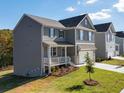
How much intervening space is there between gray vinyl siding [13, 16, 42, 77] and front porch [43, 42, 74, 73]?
1213 millimetres

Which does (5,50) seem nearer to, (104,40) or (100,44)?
(100,44)

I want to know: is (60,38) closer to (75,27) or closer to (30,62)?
(75,27)

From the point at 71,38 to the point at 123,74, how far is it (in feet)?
37.2

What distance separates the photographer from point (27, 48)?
33.1 m

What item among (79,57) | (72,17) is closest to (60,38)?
(79,57)

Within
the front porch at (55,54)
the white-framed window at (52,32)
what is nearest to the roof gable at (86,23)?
the front porch at (55,54)

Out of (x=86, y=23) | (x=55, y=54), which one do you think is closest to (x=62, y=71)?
(x=55, y=54)

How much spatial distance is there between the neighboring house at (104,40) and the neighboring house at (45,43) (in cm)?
836

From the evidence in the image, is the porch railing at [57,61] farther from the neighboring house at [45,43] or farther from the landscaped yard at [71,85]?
the landscaped yard at [71,85]

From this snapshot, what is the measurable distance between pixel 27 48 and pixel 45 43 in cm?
393

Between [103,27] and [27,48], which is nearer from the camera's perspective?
[27,48]

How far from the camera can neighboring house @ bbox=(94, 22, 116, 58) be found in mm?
48125

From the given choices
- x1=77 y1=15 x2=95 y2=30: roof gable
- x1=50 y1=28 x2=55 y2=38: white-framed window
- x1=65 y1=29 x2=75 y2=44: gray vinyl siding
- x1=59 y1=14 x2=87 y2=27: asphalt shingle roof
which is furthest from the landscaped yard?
x1=77 y1=15 x2=95 y2=30: roof gable

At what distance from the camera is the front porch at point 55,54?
99.7ft
